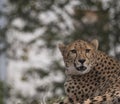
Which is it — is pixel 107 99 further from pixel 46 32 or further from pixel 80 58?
pixel 46 32

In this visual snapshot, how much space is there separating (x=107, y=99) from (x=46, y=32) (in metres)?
15.4

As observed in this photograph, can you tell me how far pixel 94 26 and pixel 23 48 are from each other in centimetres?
271

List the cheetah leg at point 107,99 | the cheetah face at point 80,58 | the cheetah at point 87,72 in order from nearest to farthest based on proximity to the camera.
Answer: the cheetah leg at point 107,99
the cheetah at point 87,72
the cheetah face at point 80,58

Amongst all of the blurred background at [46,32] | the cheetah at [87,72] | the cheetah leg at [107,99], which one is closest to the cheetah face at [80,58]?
the cheetah at [87,72]

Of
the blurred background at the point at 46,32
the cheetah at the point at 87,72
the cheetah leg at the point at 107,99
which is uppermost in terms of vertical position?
the blurred background at the point at 46,32

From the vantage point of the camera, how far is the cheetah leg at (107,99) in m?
10.9

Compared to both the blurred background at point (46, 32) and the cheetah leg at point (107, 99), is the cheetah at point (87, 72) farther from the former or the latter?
the blurred background at point (46, 32)

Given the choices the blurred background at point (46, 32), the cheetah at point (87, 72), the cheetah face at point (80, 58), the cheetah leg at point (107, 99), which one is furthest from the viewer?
the blurred background at point (46, 32)

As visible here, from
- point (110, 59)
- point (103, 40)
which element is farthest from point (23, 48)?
point (110, 59)

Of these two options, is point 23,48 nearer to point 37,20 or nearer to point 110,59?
point 37,20

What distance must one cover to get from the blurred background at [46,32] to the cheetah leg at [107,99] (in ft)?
43.3

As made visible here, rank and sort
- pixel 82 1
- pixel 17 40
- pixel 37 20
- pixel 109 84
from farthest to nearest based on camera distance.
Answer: pixel 17 40
pixel 37 20
pixel 82 1
pixel 109 84

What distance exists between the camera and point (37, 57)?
96.3ft

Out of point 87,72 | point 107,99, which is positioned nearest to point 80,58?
point 87,72
